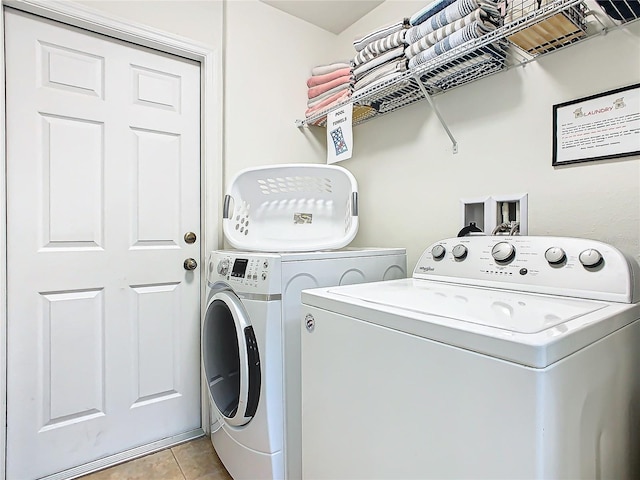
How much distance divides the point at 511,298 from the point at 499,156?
73 centimetres

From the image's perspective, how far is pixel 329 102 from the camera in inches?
79.0

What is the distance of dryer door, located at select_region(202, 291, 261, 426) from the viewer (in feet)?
4.29

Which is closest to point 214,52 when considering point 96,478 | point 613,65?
point 613,65

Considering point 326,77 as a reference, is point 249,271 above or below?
below

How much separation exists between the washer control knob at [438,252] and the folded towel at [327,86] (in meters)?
0.98

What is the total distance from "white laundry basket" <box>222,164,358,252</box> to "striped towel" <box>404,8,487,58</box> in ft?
1.89

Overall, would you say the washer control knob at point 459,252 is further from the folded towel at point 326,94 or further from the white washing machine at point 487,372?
the folded towel at point 326,94

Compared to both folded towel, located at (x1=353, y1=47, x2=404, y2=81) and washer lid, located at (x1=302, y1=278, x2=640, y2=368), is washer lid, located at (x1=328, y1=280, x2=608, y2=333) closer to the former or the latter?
washer lid, located at (x1=302, y1=278, x2=640, y2=368)

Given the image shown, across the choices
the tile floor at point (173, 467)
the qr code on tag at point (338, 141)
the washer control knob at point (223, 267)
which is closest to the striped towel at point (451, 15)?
the qr code on tag at point (338, 141)

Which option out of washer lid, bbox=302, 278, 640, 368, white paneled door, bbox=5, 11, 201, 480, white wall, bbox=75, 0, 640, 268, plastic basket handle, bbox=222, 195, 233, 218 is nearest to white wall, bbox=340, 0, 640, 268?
white wall, bbox=75, 0, 640, 268

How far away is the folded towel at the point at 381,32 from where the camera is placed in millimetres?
1572

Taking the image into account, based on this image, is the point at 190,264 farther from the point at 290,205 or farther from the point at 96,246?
the point at 290,205

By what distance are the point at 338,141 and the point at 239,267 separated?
2.92ft

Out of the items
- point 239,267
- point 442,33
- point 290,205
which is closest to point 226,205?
point 290,205
